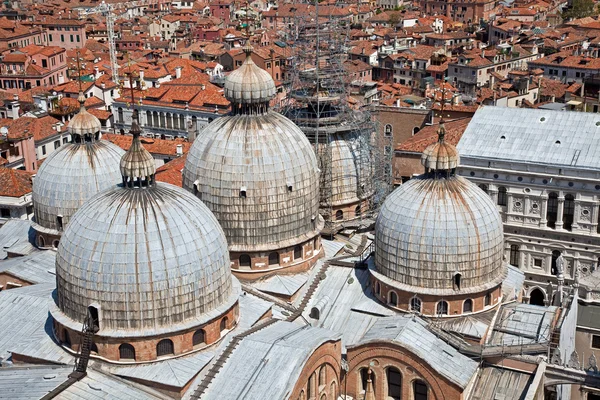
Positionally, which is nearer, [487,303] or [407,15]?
[487,303]

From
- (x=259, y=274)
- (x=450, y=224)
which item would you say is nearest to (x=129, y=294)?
(x=259, y=274)

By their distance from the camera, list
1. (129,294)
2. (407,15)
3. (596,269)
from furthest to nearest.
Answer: (407,15), (596,269), (129,294)

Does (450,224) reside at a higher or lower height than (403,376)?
higher

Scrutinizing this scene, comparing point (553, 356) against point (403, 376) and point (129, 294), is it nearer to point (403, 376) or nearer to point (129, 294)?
point (403, 376)

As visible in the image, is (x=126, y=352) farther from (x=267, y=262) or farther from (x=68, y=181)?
(x=68, y=181)

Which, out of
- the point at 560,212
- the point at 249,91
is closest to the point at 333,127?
the point at 249,91

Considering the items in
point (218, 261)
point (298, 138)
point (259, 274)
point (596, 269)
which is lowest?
point (596, 269)

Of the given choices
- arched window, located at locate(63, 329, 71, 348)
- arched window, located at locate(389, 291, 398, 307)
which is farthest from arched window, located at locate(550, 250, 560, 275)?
arched window, located at locate(63, 329, 71, 348)
